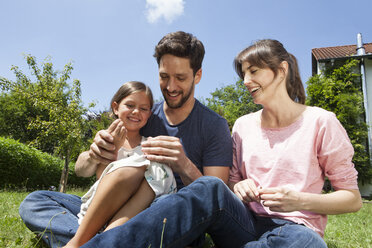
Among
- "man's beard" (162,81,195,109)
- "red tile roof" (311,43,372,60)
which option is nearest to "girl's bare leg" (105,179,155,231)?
"man's beard" (162,81,195,109)

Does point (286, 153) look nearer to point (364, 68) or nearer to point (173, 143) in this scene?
point (173, 143)

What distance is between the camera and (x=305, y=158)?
2.12m

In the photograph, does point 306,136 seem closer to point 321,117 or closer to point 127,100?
point 321,117

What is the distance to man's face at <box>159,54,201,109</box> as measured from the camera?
111 inches

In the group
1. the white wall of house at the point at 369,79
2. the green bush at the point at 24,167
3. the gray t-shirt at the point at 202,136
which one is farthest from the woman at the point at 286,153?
the white wall of house at the point at 369,79

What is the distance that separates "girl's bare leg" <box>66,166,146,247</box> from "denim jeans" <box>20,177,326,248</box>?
0.26 m

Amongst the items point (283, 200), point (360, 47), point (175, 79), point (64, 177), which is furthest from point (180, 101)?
point (360, 47)

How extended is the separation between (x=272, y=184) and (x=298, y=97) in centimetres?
90

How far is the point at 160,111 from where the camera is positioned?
3043 mm

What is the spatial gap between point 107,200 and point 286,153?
1376 millimetres

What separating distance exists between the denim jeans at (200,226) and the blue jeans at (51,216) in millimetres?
765

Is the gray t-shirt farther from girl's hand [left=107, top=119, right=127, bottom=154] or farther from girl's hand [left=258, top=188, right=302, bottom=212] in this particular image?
girl's hand [left=258, top=188, right=302, bottom=212]

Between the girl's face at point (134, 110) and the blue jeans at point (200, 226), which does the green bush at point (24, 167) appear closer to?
the girl's face at point (134, 110)

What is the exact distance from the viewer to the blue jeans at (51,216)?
6.93 feet
